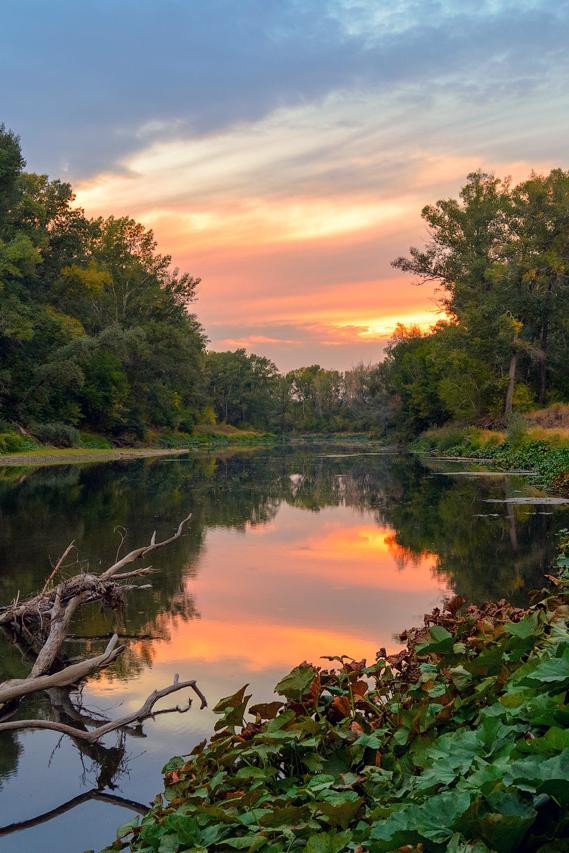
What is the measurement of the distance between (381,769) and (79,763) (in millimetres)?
2193

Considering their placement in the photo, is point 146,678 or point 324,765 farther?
point 146,678

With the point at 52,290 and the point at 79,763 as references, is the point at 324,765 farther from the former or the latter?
the point at 52,290

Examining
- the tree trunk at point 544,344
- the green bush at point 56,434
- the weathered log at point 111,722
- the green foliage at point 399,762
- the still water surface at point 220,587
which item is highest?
the tree trunk at point 544,344

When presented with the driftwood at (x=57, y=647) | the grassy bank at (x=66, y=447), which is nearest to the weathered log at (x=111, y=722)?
the driftwood at (x=57, y=647)

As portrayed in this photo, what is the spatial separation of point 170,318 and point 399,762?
80170mm

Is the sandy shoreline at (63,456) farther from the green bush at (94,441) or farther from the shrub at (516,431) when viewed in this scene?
the shrub at (516,431)

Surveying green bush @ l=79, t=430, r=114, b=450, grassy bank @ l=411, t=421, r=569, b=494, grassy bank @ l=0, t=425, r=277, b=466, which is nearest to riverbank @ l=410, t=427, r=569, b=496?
grassy bank @ l=411, t=421, r=569, b=494

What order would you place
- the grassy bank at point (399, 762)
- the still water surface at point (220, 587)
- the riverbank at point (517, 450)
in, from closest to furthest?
1. the grassy bank at point (399, 762)
2. the still water surface at point (220, 587)
3. the riverbank at point (517, 450)

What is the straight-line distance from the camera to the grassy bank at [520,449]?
26.2m

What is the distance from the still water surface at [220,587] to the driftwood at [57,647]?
0.47ft

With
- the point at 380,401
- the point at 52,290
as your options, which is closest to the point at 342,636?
the point at 52,290

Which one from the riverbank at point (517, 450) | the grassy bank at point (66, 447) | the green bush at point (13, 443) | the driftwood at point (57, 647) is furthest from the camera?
the green bush at point (13, 443)

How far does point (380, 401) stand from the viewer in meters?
87.8

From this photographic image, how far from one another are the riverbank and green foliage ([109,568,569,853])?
17356mm
